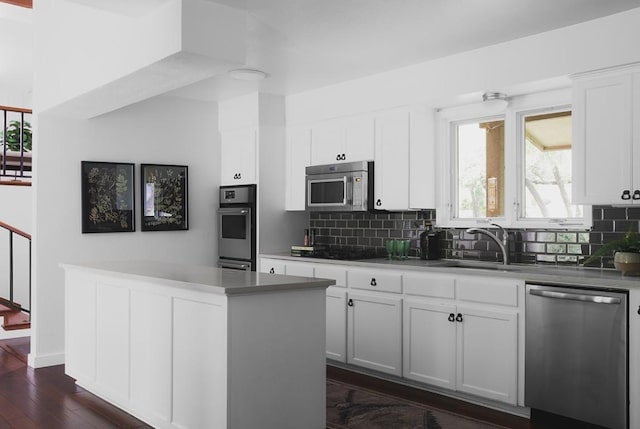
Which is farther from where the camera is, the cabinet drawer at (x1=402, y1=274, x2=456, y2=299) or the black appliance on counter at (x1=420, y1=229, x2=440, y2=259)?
the black appliance on counter at (x1=420, y1=229, x2=440, y2=259)

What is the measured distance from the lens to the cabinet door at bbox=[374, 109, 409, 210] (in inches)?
193

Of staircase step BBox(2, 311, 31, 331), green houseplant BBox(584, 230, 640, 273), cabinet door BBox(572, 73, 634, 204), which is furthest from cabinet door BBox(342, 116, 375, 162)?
staircase step BBox(2, 311, 31, 331)

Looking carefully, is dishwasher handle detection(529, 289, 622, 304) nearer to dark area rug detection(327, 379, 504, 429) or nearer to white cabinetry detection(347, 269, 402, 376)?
dark area rug detection(327, 379, 504, 429)

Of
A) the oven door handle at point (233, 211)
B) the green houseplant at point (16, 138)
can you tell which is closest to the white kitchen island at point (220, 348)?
the oven door handle at point (233, 211)

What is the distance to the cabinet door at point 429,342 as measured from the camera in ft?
13.6

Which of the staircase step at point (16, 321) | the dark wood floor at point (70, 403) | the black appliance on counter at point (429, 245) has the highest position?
the black appliance on counter at point (429, 245)

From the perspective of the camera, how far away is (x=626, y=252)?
363 cm

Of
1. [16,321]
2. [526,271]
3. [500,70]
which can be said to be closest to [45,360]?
[16,321]

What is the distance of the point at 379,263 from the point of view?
4.62 meters

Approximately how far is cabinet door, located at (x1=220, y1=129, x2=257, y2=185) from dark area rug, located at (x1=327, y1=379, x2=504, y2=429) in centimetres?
256

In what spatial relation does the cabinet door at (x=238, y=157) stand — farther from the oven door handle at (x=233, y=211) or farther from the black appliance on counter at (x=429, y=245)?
the black appliance on counter at (x=429, y=245)

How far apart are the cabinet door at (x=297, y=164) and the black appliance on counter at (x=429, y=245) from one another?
1368mm

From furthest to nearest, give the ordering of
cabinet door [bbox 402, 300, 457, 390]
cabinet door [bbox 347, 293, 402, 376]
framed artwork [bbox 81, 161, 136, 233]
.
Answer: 1. framed artwork [bbox 81, 161, 136, 233]
2. cabinet door [bbox 347, 293, 402, 376]
3. cabinet door [bbox 402, 300, 457, 390]

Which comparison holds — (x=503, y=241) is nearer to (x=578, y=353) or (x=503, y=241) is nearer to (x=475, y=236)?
(x=475, y=236)
